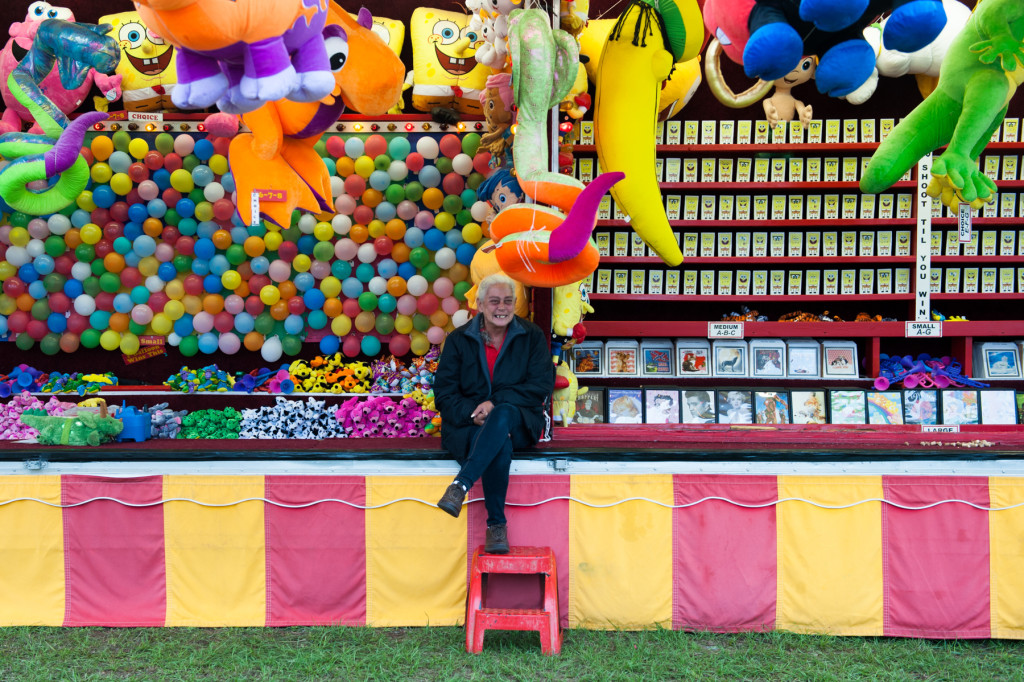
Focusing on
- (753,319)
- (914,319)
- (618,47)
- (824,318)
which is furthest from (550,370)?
(914,319)

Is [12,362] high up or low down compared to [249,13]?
down

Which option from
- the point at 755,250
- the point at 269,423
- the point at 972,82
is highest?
the point at 972,82

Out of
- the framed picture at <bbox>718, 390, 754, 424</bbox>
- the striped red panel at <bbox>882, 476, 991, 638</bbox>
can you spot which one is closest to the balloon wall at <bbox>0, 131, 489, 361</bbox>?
the framed picture at <bbox>718, 390, 754, 424</bbox>

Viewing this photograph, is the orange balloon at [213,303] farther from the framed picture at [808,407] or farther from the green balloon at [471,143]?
the framed picture at [808,407]

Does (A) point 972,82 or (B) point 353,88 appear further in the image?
(B) point 353,88

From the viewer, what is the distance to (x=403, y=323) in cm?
483

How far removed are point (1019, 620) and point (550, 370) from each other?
202 centimetres

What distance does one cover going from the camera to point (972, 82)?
104 inches

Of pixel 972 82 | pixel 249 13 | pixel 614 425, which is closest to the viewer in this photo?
pixel 249 13

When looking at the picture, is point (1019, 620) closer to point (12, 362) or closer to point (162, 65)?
point (162, 65)

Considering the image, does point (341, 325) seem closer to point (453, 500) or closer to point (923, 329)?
point (453, 500)

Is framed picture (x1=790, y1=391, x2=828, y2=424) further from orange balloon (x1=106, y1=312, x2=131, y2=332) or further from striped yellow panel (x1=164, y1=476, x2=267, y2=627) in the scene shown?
orange balloon (x1=106, y1=312, x2=131, y2=332)

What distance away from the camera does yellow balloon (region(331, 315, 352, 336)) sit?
4.82 m

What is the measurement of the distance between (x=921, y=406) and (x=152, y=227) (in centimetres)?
439
